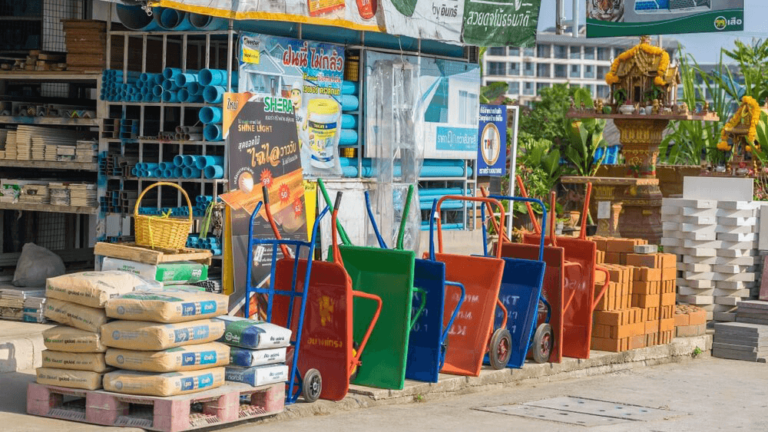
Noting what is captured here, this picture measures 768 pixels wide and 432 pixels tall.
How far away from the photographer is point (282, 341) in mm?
9344

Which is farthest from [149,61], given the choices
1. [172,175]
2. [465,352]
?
[465,352]

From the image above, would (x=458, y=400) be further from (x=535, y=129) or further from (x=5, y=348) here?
(x=535, y=129)

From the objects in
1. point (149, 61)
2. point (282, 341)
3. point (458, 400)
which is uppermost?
point (149, 61)

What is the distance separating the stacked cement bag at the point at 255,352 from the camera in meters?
9.13

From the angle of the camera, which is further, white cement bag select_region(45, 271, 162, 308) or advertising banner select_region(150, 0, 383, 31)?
advertising banner select_region(150, 0, 383, 31)

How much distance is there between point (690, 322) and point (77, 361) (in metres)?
8.39

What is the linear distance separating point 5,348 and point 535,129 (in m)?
34.8

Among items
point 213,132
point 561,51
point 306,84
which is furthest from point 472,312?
point 561,51

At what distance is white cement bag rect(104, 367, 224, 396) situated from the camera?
848cm

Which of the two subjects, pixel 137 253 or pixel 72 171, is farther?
pixel 72 171

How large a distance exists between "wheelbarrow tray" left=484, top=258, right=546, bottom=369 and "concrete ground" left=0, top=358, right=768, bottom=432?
37 cm

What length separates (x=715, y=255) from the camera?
16.1m

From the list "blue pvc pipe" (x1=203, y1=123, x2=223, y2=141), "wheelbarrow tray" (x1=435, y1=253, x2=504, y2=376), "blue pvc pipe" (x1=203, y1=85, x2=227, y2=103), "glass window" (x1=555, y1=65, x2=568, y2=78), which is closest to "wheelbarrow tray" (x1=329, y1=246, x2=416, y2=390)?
"wheelbarrow tray" (x1=435, y1=253, x2=504, y2=376)

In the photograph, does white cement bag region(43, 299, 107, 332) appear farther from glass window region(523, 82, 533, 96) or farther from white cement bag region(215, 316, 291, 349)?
glass window region(523, 82, 533, 96)
